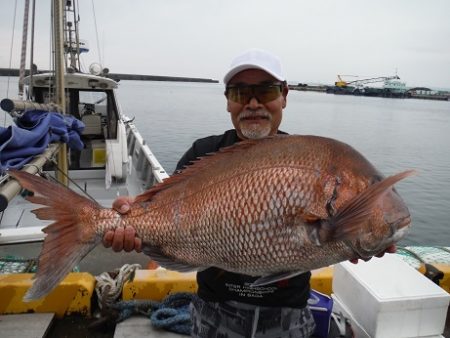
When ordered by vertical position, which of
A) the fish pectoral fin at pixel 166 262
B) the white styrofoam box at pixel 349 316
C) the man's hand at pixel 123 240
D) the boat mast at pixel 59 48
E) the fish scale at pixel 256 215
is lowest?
the white styrofoam box at pixel 349 316

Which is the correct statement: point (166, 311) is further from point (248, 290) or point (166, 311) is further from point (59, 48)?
point (59, 48)

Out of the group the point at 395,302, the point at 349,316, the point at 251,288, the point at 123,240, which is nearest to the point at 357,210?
the point at 251,288

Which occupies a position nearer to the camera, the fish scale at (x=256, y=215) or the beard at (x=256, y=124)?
the fish scale at (x=256, y=215)

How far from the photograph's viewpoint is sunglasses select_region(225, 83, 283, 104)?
2.03m

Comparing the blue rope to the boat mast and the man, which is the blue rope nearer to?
the man

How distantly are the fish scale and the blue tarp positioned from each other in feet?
5.69

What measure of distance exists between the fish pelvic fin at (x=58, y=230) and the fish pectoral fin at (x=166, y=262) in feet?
0.82

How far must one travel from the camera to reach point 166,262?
1.82 metres

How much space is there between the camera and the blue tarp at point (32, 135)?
3437 mm

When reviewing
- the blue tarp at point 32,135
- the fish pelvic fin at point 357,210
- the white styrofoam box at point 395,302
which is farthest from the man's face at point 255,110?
the blue tarp at point 32,135

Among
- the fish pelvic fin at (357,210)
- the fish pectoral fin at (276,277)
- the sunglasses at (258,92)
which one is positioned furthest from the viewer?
the sunglasses at (258,92)

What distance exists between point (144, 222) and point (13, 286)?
193cm

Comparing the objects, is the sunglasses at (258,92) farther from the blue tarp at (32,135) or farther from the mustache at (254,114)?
the blue tarp at (32,135)

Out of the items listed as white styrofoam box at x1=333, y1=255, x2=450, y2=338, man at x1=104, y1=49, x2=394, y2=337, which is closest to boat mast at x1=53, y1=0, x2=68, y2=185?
man at x1=104, y1=49, x2=394, y2=337
